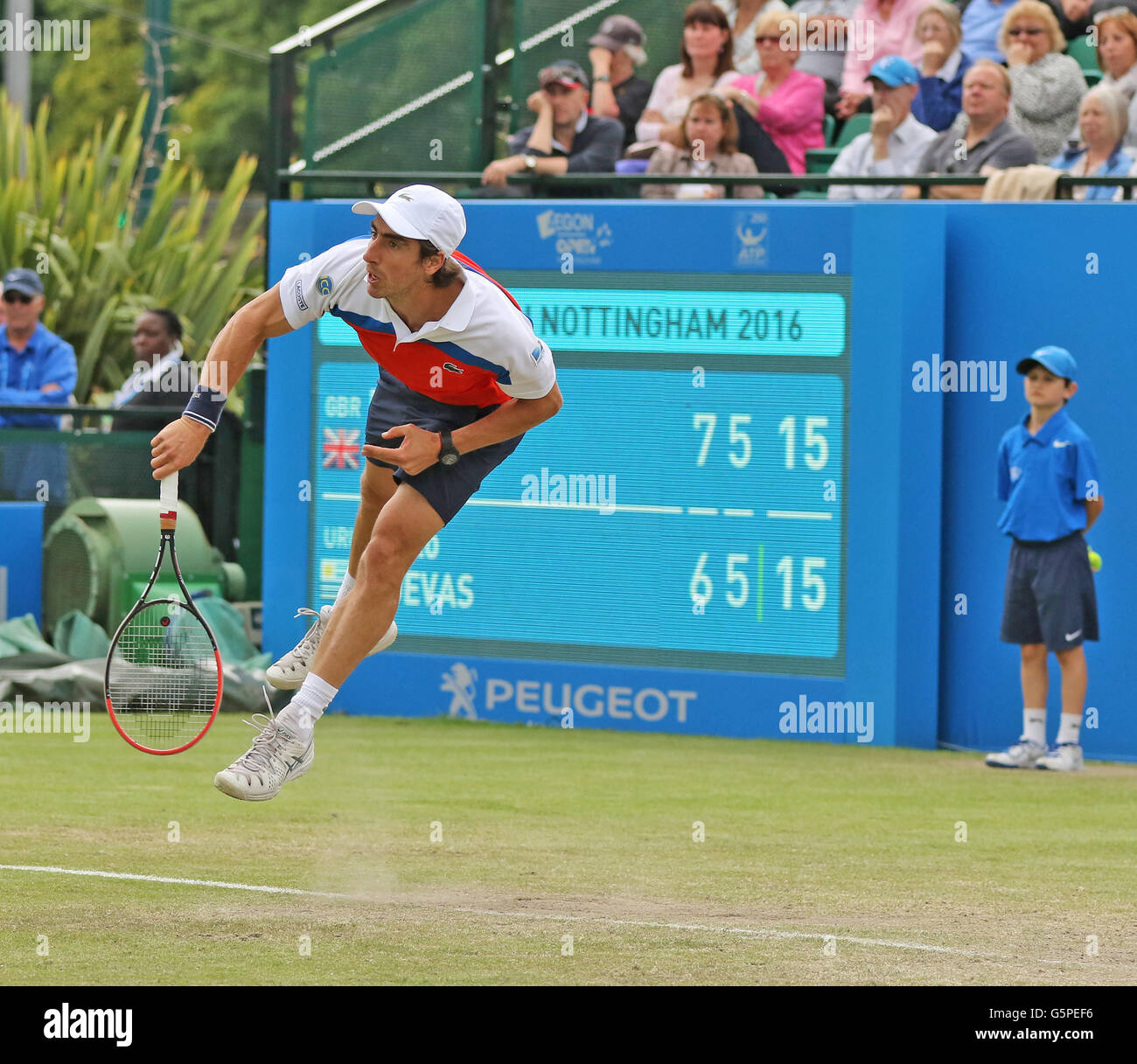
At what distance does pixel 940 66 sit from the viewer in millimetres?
13500

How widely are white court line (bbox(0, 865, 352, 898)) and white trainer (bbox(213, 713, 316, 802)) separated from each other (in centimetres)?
68

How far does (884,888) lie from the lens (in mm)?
8273

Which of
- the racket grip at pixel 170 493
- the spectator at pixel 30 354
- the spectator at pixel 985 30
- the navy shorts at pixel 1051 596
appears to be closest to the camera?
the racket grip at pixel 170 493

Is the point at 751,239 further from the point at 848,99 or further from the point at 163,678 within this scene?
the point at 163,678

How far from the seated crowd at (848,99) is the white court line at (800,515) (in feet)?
6.55

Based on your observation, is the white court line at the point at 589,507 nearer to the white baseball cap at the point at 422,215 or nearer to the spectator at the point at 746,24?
the spectator at the point at 746,24

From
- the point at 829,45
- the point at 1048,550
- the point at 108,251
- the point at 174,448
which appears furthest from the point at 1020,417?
the point at 108,251

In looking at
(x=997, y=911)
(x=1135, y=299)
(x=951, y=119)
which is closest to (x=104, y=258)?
(x=951, y=119)

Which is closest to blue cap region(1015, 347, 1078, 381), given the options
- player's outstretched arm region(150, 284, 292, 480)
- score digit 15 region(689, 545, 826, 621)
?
score digit 15 region(689, 545, 826, 621)

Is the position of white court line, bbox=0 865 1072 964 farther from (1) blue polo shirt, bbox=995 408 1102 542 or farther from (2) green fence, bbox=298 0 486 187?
(2) green fence, bbox=298 0 486 187

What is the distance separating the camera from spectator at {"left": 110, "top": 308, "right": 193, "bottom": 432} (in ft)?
48.6

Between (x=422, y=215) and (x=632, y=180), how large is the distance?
6347 mm

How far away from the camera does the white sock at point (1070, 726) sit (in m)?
11.5

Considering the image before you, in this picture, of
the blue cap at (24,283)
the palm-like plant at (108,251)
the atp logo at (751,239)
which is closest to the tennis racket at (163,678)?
the atp logo at (751,239)
